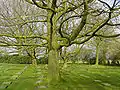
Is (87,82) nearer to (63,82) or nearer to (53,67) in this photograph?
(63,82)

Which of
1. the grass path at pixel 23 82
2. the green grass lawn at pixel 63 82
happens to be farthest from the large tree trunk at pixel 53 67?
the grass path at pixel 23 82

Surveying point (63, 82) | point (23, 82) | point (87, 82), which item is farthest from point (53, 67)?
point (87, 82)

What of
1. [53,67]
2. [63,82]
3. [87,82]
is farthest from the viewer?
[87,82]

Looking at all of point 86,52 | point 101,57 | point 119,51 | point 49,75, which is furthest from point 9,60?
point 49,75

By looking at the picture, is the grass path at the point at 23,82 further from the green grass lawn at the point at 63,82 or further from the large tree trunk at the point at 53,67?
the large tree trunk at the point at 53,67

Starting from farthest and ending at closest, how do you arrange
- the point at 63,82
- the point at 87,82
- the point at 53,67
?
the point at 87,82
the point at 53,67
the point at 63,82

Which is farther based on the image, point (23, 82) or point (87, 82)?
point (87, 82)

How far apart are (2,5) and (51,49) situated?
1299cm

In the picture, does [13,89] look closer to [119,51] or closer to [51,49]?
[51,49]

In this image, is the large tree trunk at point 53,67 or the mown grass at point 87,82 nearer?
the mown grass at point 87,82

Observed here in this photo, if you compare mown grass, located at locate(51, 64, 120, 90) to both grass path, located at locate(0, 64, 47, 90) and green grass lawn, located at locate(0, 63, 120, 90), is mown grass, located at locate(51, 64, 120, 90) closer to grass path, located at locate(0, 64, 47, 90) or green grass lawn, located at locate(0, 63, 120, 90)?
green grass lawn, located at locate(0, 63, 120, 90)

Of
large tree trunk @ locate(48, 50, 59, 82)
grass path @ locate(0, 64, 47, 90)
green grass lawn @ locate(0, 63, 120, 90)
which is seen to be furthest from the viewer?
large tree trunk @ locate(48, 50, 59, 82)

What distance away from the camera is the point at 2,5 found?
1953cm

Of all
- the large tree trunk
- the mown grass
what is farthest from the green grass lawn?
the large tree trunk
